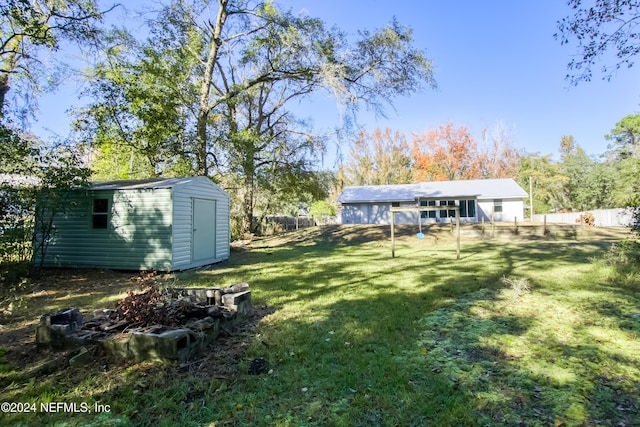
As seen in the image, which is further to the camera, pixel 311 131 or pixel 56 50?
pixel 311 131

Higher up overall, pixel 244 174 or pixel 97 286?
pixel 244 174

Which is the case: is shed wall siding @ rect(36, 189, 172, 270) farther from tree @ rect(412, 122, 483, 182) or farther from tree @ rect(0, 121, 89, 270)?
tree @ rect(412, 122, 483, 182)

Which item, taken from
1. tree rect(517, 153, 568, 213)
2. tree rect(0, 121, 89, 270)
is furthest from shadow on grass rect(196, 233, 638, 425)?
tree rect(517, 153, 568, 213)

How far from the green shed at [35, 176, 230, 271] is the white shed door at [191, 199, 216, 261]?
0.36ft

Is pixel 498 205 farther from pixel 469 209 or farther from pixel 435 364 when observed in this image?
pixel 435 364

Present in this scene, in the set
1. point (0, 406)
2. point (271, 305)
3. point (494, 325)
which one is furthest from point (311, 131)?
point (0, 406)

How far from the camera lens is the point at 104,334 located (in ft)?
11.0

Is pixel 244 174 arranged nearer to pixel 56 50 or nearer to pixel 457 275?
pixel 56 50

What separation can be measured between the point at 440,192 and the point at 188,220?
21420 mm

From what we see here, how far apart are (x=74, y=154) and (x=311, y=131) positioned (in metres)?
10.8

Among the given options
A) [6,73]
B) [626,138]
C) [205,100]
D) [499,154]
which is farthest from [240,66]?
[626,138]

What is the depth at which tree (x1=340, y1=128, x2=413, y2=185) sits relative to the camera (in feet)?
130

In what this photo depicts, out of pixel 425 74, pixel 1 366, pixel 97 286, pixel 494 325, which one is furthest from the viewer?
pixel 425 74

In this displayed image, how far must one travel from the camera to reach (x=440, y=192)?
25.9 m
